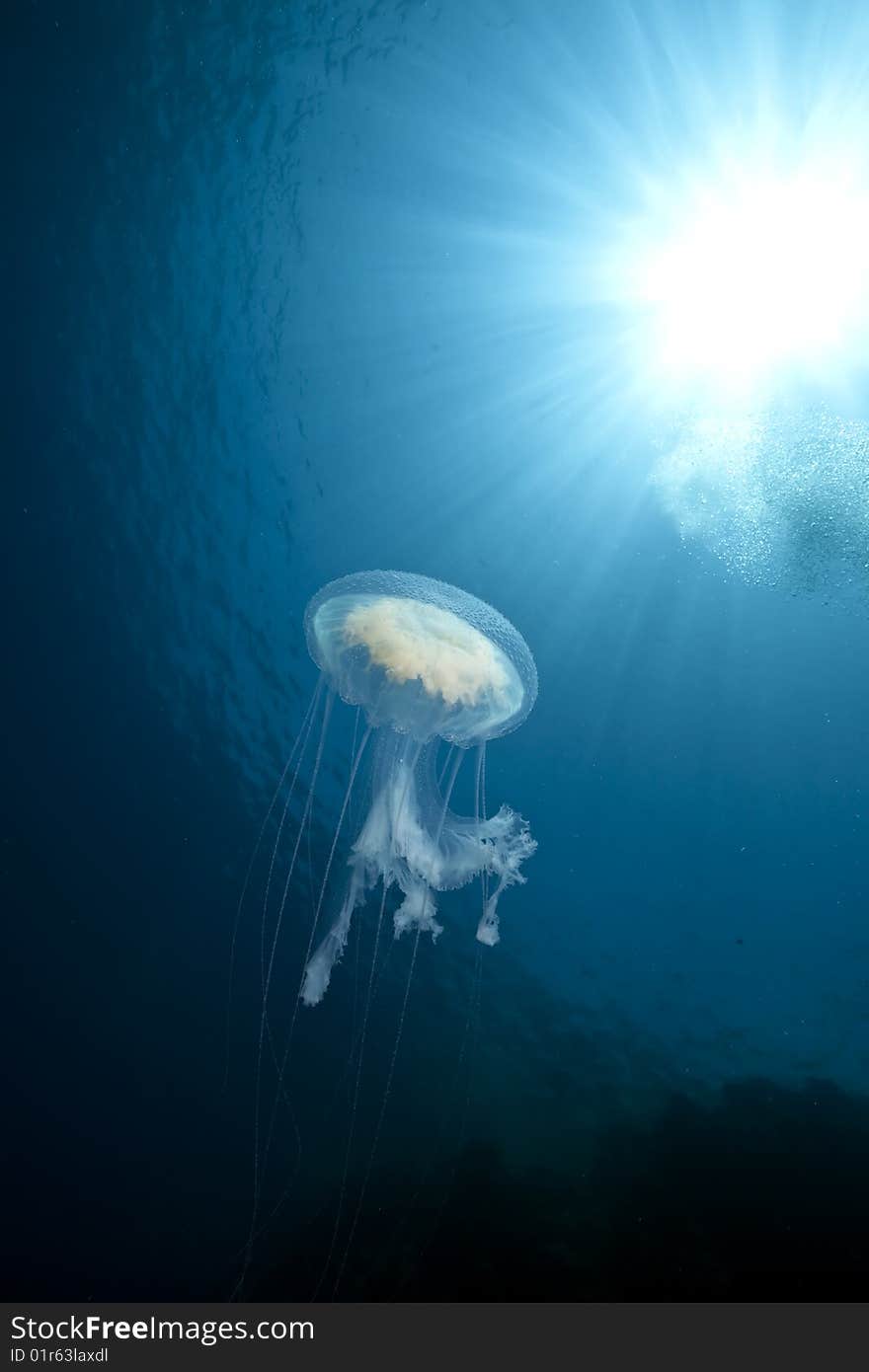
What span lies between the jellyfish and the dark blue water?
2725 mm

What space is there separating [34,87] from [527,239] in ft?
18.9

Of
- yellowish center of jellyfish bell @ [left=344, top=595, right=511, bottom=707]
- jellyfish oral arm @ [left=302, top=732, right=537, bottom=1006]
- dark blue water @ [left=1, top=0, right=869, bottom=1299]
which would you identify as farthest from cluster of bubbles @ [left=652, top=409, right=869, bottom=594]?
jellyfish oral arm @ [left=302, top=732, right=537, bottom=1006]

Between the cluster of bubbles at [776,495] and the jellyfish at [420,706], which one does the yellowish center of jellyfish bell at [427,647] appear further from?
the cluster of bubbles at [776,495]

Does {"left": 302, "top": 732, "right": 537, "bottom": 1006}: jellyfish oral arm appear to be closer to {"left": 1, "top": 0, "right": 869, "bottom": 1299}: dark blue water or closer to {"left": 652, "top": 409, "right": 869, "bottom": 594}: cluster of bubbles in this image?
{"left": 1, "top": 0, "right": 869, "bottom": 1299}: dark blue water

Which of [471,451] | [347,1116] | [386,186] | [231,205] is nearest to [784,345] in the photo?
[471,451]

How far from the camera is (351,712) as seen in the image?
39.5ft

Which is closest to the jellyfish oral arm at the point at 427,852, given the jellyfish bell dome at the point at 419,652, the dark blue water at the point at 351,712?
the jellyfish bell dome at the point at 419,652

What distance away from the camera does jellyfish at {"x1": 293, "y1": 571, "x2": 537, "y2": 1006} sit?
6.86m

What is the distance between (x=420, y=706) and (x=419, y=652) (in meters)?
0.58

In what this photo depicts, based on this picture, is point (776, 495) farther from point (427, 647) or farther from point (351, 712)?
point (351, 712)

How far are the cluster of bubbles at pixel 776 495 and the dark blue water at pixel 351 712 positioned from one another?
185 millimetres

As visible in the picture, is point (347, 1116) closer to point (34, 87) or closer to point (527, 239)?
point (527, 239)

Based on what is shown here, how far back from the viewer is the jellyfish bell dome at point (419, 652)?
704cm
